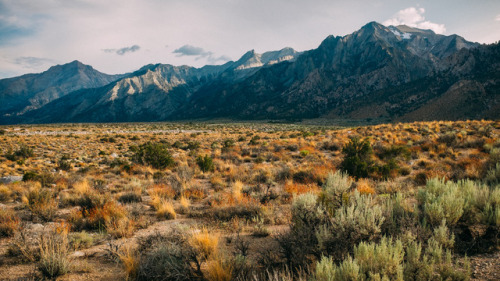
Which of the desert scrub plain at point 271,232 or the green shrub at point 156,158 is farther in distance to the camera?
the green shrub at point 156,158

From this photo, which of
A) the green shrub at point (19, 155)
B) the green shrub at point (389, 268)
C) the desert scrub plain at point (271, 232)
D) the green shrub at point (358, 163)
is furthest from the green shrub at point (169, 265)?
the green shrub at point (19, 155)

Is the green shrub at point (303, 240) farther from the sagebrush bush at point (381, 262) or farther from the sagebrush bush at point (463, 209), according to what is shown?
the sagebrush bush at point (463, 209)

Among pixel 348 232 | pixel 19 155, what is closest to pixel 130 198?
pixel 348 232

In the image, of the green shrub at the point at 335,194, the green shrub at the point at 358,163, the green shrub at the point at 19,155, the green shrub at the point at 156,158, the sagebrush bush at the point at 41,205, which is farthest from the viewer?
the green shrub at the point at 19,155

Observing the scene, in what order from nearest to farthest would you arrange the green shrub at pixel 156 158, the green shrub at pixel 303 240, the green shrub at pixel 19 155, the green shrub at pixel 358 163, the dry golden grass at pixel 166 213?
1. the green shrub at pixel 303 240
2. the dry golden grass at pixel 166 213
3. the green shrub at pixel 358 163
4. the green shrub at pixel 156 158
5. the green shrub at pixel 19 155

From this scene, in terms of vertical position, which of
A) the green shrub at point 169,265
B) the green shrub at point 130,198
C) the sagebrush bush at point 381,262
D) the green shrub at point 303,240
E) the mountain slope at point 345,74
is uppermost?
the mountain slope at point 345,74

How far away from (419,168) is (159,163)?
1409 centimetres

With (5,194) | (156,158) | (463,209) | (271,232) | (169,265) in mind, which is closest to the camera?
(169,265)

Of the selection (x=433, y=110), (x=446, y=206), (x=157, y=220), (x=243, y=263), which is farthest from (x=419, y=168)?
(x=433, y=110)

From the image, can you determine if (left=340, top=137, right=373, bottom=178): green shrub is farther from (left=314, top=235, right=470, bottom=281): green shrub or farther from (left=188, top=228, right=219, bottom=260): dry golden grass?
(left=188, top=228, right=219, bottom=260): dry golden grass

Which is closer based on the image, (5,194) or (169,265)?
(169,265)

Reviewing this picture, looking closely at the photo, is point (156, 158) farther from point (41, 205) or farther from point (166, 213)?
point (166, 213)

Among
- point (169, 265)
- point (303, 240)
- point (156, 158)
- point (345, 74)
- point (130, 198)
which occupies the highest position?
point (345, 74)

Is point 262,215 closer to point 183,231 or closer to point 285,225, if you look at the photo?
point 285,225
